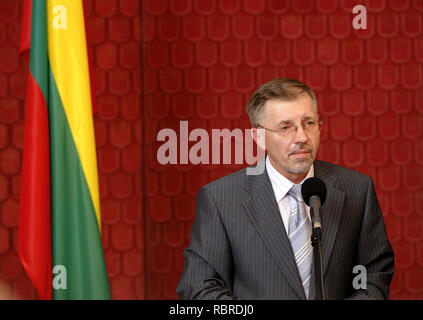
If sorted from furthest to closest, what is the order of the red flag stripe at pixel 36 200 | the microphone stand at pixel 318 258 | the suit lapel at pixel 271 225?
the red flag stripe at pixel 36 200 < the suit lapel at pixel 271 225 < the microphone stand at pixel 318 258

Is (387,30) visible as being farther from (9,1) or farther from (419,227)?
(9,1)

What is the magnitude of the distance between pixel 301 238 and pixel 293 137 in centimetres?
36

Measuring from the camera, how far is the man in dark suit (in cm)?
191

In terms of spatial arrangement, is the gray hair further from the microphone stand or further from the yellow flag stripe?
the yellow flag stripe

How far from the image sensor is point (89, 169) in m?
2.50

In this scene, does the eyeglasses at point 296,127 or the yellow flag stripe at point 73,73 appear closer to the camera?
the eyeglasses at point 296,127

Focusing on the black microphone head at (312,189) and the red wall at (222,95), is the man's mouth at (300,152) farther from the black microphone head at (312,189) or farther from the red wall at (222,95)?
the red wall at (222,95)

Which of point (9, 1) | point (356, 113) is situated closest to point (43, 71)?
point (9, 1)

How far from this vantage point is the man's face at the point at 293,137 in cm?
197

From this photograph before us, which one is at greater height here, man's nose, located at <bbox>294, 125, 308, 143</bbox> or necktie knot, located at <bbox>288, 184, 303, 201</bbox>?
man's nose, located at <bbox>294, 125, 308, 143</bbox>

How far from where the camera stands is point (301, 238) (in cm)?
196

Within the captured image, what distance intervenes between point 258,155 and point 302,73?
580 millimetres

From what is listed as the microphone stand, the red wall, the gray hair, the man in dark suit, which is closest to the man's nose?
the man in dark suit

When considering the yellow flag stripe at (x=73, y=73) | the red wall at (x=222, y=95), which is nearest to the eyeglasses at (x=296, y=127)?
the yellow flag stripe at (x=73, y=73)
